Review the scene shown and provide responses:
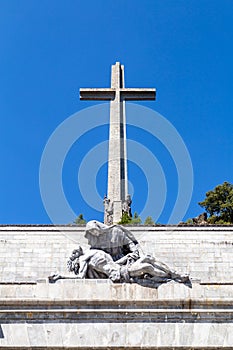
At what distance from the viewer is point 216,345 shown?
16844 mm

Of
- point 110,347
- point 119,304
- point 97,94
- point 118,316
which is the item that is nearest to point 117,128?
point 97,94

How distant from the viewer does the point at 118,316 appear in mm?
17250

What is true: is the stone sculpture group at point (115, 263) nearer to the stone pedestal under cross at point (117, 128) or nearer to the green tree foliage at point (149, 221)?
the green tree foliage at point (149, 221)

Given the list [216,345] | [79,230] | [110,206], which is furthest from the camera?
[110,206]

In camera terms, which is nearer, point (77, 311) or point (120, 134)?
point (77, 311)

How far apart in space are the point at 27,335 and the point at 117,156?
77.8ft

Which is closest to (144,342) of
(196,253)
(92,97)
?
(196,253)

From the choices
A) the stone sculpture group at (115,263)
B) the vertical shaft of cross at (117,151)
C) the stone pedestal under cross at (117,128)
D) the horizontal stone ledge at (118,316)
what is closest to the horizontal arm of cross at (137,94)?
the stone pedestal under cross at (117,128)

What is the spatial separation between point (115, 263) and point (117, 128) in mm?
23762

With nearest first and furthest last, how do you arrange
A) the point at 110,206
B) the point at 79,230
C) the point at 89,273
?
the point at 89,273
the point at 79,230
the point at 110,206

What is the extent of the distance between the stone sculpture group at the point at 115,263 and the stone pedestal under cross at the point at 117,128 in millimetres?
17641

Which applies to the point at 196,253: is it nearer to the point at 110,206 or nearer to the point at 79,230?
the point at 79,230

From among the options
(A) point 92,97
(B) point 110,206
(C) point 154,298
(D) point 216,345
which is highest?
(A) point 92,97

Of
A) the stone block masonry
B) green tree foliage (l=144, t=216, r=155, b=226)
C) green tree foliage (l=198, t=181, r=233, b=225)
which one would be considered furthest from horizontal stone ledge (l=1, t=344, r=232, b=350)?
green tree foliage (l=198, t=181, r=233, b=225)
